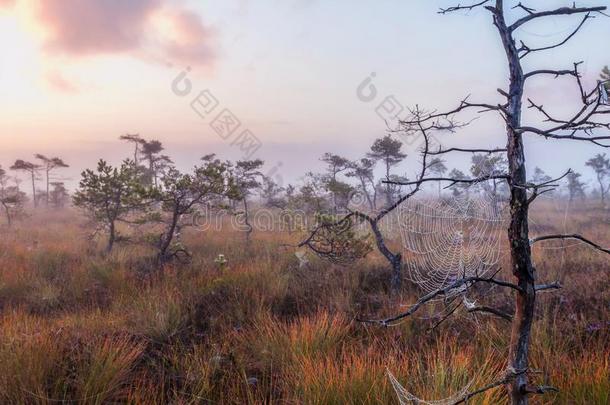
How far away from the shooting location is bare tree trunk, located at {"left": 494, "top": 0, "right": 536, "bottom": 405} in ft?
5.29

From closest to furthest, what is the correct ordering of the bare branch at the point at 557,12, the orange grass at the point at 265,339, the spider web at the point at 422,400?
the bare branch at the point at 557,12 → the spider web at the point at 422,400 → the orange grass at the point at 265,339

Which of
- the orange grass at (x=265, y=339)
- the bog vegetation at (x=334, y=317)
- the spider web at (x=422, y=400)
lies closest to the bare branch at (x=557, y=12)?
the bog vegetation at (x=334, y=317)

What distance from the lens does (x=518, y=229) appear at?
5.29 feet

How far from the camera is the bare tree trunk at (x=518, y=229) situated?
5.29ft

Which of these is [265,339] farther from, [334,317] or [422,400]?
[422,400]

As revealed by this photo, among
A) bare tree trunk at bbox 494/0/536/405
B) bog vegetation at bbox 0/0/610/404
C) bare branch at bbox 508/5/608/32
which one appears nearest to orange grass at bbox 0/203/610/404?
bog vegetation at bbox 0/0/610/404

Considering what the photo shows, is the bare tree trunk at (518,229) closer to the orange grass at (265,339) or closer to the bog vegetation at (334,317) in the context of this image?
the bog vegetation at (334,317)

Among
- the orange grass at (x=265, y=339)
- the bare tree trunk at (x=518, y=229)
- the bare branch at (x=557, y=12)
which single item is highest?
the bare branch at (x=557, y=12)

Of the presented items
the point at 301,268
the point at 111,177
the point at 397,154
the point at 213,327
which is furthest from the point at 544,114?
the point at 397,154

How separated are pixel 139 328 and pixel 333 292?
299cm

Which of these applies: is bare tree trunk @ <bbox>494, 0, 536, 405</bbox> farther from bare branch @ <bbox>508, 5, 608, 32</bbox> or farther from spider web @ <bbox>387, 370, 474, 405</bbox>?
spider web @ <bbox>387, 370, 474, 405</bbox>

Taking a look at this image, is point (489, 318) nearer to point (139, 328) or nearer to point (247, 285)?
point (247, 285)

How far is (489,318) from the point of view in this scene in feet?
17.2

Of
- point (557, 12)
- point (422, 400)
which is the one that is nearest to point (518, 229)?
point (557, 12)
